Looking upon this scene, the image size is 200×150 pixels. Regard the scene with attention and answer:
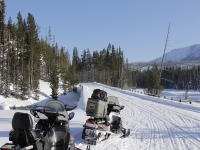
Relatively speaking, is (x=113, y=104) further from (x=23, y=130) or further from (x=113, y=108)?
(x=23, y=130)

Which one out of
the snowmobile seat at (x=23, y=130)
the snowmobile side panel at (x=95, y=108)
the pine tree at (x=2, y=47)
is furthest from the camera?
the pine tree at (x=2, y=47)

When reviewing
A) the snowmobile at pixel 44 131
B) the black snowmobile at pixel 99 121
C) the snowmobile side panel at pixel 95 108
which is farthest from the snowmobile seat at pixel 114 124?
the snowmobile at pixel 44 131

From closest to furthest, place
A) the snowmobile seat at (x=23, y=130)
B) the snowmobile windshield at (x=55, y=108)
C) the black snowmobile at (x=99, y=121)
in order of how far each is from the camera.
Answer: the snowmobile seat at (x=23, y=130) < the snowmobile windshield at (x=55, y=108) < the black snowmobile at (x=99, y=121)

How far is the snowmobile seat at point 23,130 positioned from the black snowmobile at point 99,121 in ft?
9.42

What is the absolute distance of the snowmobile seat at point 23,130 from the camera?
14.8ft

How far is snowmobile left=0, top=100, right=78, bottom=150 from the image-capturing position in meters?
4.53

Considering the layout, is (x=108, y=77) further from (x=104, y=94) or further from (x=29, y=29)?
(x=104, y=94)

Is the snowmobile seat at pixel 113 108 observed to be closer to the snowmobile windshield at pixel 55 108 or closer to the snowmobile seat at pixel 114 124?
the snowmobile seat at pixel 114 124

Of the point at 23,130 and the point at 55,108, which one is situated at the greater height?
the point at 55,108

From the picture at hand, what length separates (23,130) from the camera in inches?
179

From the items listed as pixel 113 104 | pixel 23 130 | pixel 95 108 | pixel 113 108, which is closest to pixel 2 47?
pixel 113 104

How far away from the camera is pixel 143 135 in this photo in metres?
9.17

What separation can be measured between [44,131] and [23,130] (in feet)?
2.92

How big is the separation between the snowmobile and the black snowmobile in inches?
64.8
